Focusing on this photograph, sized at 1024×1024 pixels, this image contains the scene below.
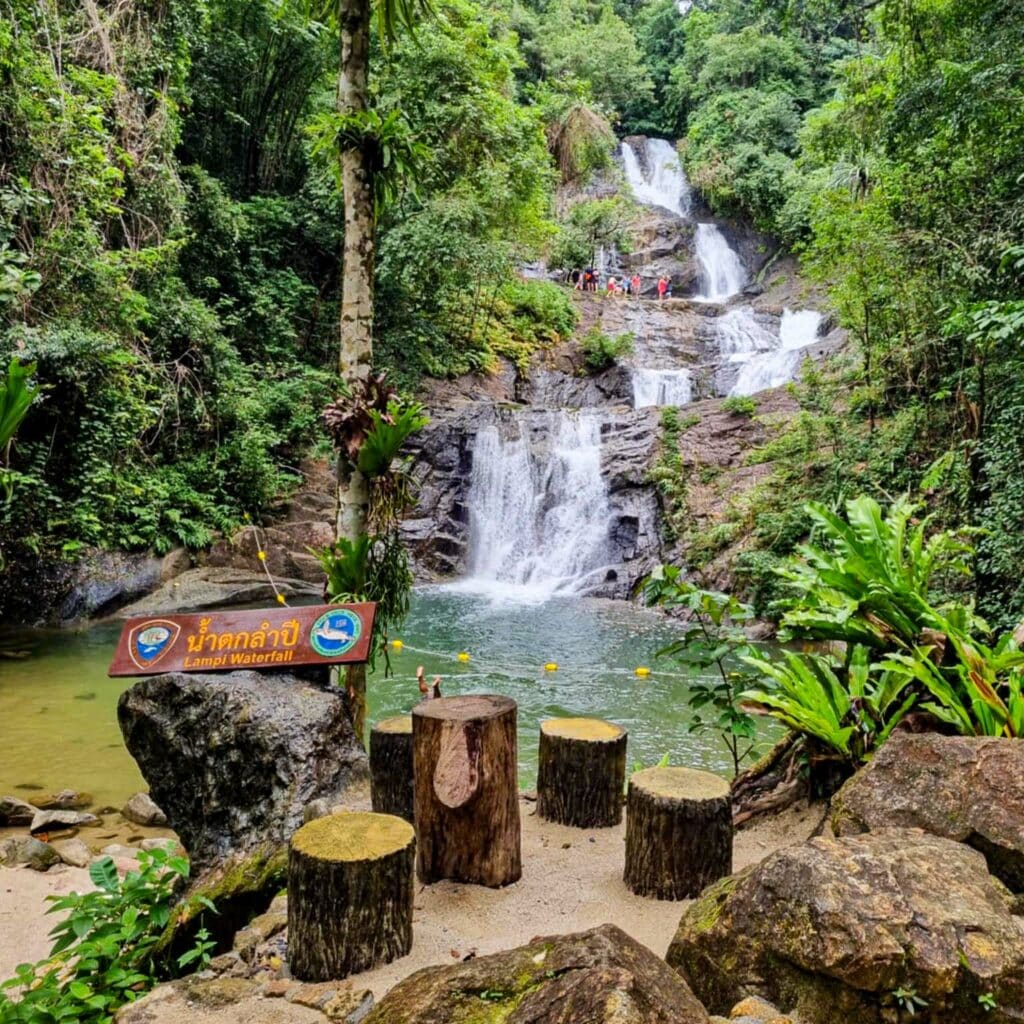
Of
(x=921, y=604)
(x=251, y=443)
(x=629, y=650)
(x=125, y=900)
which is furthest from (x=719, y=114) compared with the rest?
(x=125, y=900)

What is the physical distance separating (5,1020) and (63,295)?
880 centimetres

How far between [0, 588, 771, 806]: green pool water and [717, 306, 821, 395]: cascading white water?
865 centimetres

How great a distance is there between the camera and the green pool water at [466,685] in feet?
18.0

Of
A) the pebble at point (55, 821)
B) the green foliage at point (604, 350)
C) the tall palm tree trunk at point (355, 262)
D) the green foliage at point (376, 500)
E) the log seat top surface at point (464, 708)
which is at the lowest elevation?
the pebble at point (55, 821)

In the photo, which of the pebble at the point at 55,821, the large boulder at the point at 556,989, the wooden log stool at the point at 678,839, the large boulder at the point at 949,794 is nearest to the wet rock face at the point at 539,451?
the pebble at the point at 55,821

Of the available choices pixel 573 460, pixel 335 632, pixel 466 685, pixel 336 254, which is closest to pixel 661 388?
pixel 573 460

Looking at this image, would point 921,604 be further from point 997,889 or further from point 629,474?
point 629,474

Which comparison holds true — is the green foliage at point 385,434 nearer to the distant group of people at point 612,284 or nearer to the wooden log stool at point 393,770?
the wooden log stool at point 393,770

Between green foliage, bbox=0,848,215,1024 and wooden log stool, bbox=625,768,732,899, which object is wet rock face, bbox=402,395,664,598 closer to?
wooden log stool, bbox=625,768,732,899

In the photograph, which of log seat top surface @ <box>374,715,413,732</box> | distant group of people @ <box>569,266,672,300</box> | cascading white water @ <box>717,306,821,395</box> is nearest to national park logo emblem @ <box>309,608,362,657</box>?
log seat top surface @ <box>374,715,413,732</box>

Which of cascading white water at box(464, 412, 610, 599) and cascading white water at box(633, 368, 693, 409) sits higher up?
cascading white water at box(633, 368, 693, 409)

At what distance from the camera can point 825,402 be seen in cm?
1131

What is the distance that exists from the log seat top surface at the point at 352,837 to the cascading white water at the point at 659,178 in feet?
94.5

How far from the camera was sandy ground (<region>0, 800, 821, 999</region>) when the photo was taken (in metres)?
2.50
